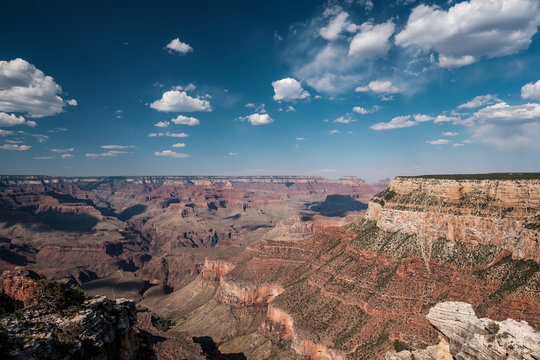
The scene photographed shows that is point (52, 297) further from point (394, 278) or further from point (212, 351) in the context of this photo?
point (394, 278)

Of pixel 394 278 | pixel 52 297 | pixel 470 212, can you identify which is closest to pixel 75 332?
pixel 52 297

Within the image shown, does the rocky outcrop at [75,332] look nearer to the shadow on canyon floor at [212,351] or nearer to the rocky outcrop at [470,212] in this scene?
the shadow on canyon floor at [212,351]

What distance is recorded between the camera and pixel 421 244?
70938mm

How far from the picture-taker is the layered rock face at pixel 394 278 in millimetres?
52566

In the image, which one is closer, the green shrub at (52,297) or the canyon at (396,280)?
the green shrub at (52,297)

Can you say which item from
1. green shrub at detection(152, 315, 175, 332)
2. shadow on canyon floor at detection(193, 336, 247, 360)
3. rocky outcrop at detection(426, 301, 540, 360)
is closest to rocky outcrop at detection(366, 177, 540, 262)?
rocky outcrop at detection(426, 301, 540, 360)

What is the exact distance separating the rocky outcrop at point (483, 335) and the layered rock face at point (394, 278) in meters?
Answer: 2.99

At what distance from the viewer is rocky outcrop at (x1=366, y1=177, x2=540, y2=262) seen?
188ft

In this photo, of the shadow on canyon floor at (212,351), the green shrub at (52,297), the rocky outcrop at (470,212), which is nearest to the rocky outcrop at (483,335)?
the green shrub at (52,297)

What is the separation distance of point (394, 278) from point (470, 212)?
23970mm

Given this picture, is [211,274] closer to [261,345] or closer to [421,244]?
[261,345]

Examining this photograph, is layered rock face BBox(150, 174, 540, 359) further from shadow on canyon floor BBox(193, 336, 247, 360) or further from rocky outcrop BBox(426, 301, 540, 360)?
rocky outcrop BBox(426, 301, 540, 360)

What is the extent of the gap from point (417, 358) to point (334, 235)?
212 feet

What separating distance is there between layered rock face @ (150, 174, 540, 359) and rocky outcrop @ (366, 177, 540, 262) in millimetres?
226
